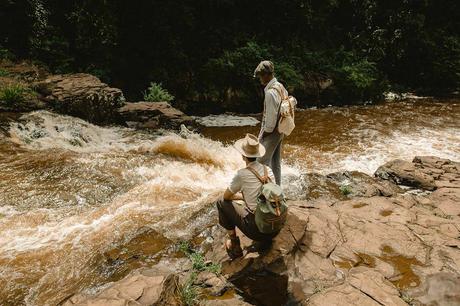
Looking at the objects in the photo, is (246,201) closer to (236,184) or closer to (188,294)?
(236,184)

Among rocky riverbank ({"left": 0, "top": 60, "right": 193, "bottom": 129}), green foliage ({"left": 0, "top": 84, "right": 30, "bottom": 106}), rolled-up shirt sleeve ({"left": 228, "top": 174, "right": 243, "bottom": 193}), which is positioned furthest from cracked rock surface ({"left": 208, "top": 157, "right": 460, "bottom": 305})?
green foliage ({"left": 0, "top": 84, "right": 30, "bottom": 106})

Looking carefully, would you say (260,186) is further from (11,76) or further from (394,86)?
(394,86)

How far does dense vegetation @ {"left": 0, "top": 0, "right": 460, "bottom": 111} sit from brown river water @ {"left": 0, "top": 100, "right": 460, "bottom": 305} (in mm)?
3192

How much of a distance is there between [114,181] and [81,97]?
13.0ft

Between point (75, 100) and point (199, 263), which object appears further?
point (75, 100)

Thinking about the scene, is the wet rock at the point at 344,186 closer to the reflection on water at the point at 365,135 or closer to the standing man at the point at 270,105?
the reflection on water at the point at 365,135

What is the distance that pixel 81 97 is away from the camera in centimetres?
933

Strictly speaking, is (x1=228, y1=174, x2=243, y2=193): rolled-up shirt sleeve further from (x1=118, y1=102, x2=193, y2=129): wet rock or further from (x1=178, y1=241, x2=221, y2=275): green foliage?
(x1=118, y1=102, x2=193, y2=129): wet rock

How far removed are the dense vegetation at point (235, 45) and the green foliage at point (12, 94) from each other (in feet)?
8.55

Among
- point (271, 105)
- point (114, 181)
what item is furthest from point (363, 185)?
point (114, 181)

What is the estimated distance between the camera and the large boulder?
918cm

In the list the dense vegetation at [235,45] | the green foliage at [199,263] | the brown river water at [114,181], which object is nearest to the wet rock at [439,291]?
the green foliage at [199,263]

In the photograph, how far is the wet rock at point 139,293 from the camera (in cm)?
293

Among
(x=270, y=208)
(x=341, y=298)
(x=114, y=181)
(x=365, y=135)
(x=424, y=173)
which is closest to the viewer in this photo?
(x=341, y=298)
